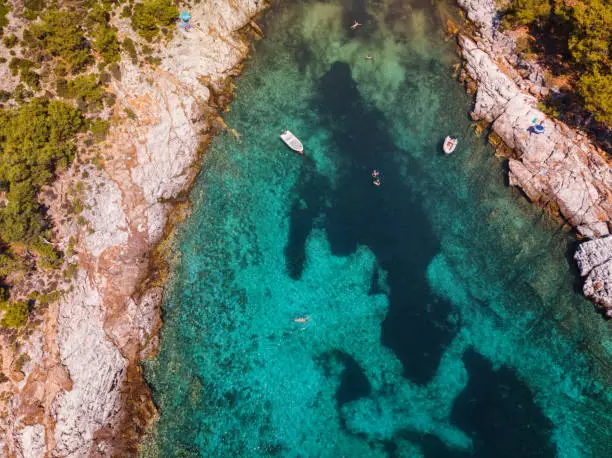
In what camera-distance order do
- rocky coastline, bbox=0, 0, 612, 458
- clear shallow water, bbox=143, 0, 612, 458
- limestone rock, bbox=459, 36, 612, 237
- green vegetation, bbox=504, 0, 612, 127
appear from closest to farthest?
rocky coastline, bbox=0, 0, 612, 458 → clear shallow water, bbox=143, 0, 612, 458 → green vegetation, bbox=504, 0, 612, 127 → limestone rock, bbox=459, 36, 612, 237

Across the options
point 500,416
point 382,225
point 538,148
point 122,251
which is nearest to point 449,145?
point 538,148

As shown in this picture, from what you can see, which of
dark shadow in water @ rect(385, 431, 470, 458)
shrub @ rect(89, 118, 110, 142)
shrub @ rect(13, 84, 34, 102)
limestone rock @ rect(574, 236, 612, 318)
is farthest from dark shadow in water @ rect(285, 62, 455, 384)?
shrub @ rect(13, 84, 34, 102)

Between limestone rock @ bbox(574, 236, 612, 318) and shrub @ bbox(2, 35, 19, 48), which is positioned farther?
shrub @ bbox(2, 35, 19, 48)

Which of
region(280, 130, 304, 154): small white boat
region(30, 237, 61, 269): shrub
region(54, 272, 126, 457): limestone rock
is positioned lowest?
region(54, 272, 126, 457): limestone rock

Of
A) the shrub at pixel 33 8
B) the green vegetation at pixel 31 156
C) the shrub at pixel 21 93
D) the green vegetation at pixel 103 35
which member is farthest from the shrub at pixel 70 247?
the shrub at pixel 33 8

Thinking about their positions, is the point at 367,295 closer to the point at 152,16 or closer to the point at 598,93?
the point at 598,93

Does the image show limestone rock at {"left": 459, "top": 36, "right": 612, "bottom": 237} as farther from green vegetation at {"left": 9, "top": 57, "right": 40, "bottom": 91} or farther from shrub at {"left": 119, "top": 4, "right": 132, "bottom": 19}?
green vegetation at {"left": 9, "top": 57, "right": 40, "bottom": 91}

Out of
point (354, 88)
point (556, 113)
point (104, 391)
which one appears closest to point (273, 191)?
point (354, 88)
